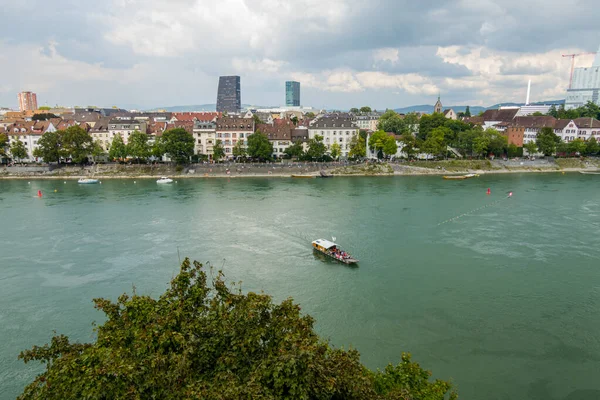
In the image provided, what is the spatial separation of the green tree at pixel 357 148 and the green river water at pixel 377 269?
21465 mm

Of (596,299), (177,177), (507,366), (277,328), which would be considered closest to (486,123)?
(177,177)

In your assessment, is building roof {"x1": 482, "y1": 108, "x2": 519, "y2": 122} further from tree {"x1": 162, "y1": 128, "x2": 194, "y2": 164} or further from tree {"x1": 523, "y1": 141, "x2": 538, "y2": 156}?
tree {"x1": 162, "y1": 128, "x2": 194, "y2": 164}

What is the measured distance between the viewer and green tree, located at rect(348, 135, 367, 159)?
61.6 m

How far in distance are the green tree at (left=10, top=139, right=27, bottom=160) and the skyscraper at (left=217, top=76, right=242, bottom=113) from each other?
12705cm

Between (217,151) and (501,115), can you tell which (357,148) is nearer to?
(217,151)

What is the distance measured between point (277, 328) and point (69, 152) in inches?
2355

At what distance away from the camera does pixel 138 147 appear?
5775 centimetres

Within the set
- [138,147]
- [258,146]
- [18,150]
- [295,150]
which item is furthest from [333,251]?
Result: [18,150]

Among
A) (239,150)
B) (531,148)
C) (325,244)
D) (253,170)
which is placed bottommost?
(325,244)

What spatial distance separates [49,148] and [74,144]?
3.47 metres

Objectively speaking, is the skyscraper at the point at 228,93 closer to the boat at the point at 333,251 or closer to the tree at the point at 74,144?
the tree at the point at 74,144

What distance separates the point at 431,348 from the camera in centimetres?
1430

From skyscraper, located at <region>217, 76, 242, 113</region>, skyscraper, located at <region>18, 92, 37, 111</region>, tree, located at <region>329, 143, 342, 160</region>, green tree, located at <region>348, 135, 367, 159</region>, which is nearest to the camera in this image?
green tree, located at <region>348, 135, 367, 159</region>

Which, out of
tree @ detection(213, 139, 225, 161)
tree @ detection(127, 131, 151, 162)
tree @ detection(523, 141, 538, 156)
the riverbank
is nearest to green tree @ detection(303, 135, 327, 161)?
the riverbank
